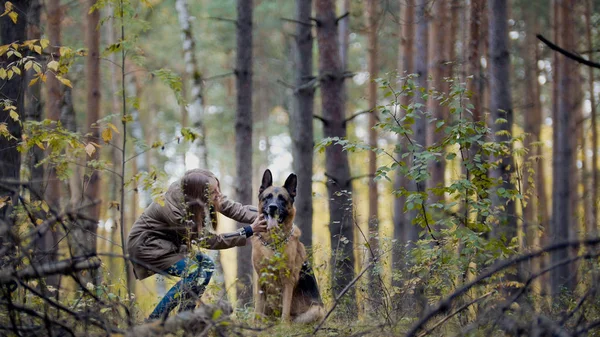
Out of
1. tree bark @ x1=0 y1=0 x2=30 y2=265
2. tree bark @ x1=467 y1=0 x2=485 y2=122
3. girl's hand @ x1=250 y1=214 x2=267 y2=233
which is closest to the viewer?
girl's hand @ x1=250 y1=214 x2=267 y2=233

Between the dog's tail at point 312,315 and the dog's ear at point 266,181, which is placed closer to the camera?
the dog's tail at point 312,315

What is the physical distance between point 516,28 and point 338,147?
15869 millimetres

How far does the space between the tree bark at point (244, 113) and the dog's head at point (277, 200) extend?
3.28 meters

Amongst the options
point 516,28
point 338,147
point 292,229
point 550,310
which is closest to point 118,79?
point 516,28

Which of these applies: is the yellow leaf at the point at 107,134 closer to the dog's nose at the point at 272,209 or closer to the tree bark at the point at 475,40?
the dog's nose at the point at 272,209

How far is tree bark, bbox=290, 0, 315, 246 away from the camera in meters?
10.7

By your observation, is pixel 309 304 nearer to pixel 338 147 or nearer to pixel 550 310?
pixel 550 310

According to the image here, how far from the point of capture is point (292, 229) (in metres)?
7.95

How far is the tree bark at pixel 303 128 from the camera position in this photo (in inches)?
420

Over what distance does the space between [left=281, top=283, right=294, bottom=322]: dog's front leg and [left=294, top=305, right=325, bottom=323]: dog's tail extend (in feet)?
0.45

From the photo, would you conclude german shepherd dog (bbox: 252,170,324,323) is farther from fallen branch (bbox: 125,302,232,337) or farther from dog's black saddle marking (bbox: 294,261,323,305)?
fallen branch (bbox: 125,302,232,337)

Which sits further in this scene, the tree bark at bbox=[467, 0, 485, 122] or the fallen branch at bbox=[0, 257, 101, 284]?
the tree bark at bbox=[467, 0, 485, 122]

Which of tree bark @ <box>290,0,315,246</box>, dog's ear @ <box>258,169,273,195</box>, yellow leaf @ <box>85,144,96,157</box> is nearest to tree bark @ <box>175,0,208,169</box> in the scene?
tree bark @ <box>290,0,315,246</box>

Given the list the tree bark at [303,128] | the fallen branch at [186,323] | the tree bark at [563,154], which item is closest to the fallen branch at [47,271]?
the fallen branch at [186,323]
